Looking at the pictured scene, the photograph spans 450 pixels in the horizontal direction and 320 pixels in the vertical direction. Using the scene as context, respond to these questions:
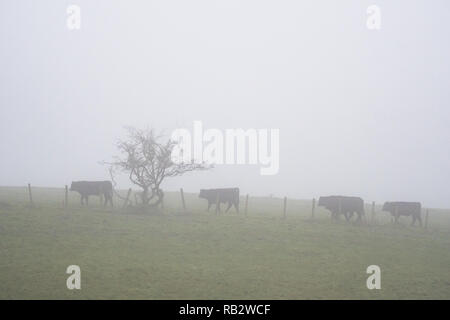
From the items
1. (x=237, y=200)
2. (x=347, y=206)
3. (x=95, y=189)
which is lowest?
(x=347, y=206)

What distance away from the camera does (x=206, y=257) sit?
17031mm

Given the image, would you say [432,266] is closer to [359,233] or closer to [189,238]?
[359,233]

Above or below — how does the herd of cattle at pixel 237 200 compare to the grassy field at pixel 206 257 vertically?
above

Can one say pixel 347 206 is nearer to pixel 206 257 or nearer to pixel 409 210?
pixel 409 210

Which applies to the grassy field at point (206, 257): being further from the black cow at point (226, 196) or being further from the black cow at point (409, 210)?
the black cow at point (409, 210)

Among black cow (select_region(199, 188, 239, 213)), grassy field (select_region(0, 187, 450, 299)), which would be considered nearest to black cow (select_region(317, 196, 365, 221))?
grassy field (select_region(0, 187, 450, 299))

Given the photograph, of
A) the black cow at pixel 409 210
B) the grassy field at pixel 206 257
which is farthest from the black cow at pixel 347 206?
the grassy field at pixel 206 257

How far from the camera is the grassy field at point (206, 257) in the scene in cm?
1305

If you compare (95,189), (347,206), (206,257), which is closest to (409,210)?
(347,206)

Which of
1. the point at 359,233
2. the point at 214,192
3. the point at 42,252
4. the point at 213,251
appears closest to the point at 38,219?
the point at 42,252

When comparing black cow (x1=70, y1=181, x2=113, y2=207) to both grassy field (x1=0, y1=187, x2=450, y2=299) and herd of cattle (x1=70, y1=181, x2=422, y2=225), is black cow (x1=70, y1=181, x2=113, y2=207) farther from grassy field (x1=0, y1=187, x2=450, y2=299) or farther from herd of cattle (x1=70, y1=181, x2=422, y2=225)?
grassy field (x1=0, y1=187, x2=450, y2=299)

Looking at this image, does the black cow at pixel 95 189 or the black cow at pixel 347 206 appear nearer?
the black cow at pixel 347 206

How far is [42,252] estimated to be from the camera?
16.2 metres

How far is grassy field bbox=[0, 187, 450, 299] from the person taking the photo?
42.8 feet
